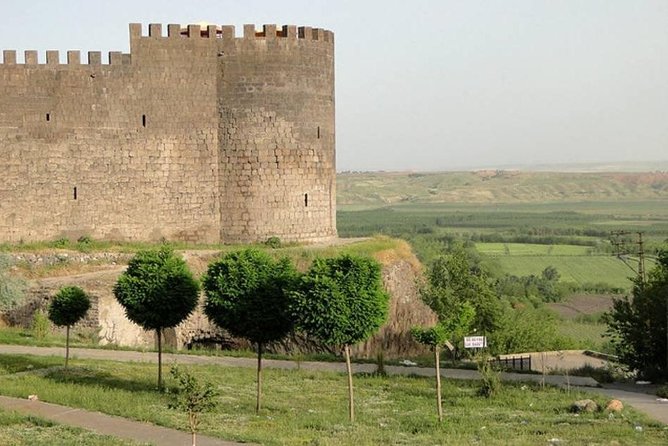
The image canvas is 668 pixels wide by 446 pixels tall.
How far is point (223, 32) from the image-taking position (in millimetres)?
32719

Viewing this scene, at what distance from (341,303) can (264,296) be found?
5.61ft

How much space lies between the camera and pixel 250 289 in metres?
19.7

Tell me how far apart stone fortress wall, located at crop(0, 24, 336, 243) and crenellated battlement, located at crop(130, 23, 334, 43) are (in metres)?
0.04

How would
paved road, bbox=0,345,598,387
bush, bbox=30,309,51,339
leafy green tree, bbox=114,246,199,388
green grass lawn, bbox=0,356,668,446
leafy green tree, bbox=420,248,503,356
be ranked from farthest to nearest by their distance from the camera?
leafy green tree, bbox=420,248,503,356 → bush, bbox=30,309,51,339 → paved road, bbox=0,345,598,387 → leafy green tree, bbox=114,246,199,388 → green grass lawn, bbox=0,356,668,446

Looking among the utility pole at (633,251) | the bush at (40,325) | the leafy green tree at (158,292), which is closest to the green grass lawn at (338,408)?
the leafy green tree at (158,292)

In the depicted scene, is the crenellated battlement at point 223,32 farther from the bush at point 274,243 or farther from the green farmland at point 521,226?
Result: the green farmland at point 521,226

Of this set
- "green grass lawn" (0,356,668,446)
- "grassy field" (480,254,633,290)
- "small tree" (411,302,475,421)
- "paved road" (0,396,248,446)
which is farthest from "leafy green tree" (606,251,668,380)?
"grassy field" (480,254,633,290)

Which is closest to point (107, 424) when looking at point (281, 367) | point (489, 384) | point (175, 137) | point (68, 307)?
point (68, 307)

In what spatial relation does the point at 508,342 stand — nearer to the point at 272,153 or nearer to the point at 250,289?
the point at 272,153

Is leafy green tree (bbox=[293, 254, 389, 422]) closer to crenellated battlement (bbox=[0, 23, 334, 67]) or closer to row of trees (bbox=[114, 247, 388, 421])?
row of trees (bbox=[114, 247, 388, 421])

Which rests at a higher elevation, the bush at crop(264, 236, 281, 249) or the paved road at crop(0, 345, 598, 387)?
the bush at crop(264, 236, 281, 249)

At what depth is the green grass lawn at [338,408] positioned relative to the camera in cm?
1691

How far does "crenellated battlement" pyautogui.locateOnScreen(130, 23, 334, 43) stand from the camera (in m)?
32.3

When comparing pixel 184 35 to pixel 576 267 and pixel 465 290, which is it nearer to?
pixel 465 290
